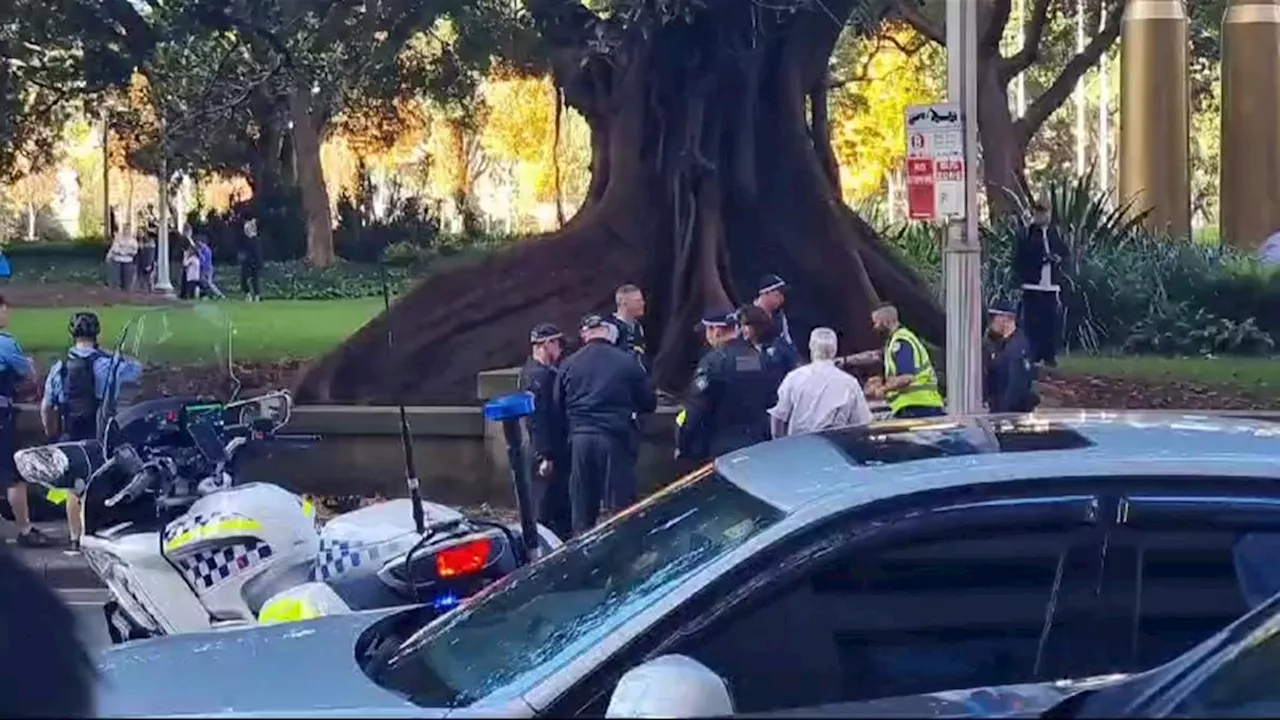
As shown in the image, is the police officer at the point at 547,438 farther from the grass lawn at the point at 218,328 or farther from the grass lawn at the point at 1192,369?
the grass lawn at the point at 1192,369

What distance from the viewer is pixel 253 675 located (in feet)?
14.0

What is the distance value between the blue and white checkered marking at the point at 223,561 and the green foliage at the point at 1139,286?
53.9 feet

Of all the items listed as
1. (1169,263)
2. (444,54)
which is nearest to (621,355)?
(444,54)

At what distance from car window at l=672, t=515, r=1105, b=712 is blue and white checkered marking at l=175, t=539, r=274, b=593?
10.8 feet

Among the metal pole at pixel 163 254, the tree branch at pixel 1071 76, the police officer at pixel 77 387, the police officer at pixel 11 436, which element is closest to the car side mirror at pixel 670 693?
the police officer at pixel 77 387

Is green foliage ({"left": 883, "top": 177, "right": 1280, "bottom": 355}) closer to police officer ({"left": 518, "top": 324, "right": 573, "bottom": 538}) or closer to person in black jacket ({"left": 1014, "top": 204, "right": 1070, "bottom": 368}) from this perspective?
person in black jacket ({"left": 1014, "top": 204, "right": 1070, "bottom": 368})

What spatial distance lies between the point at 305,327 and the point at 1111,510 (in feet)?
86.1

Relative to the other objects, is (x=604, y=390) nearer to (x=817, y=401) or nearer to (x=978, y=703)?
(x=817, y=401)

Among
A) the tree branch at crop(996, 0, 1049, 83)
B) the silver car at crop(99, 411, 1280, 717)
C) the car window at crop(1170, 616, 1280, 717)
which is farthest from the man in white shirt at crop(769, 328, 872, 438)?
the tree branch at crop(996, 0, 1049, 83)

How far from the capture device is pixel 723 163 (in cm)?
1764

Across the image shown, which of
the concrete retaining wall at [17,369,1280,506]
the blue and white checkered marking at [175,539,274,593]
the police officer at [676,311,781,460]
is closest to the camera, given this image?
the blue and white checkered marking at [175,539,274,593]

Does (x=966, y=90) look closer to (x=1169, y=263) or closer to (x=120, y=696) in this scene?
(x=120, y=696)

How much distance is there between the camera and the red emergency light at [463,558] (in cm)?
662

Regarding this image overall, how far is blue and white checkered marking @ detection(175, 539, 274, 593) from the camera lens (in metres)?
6.82
